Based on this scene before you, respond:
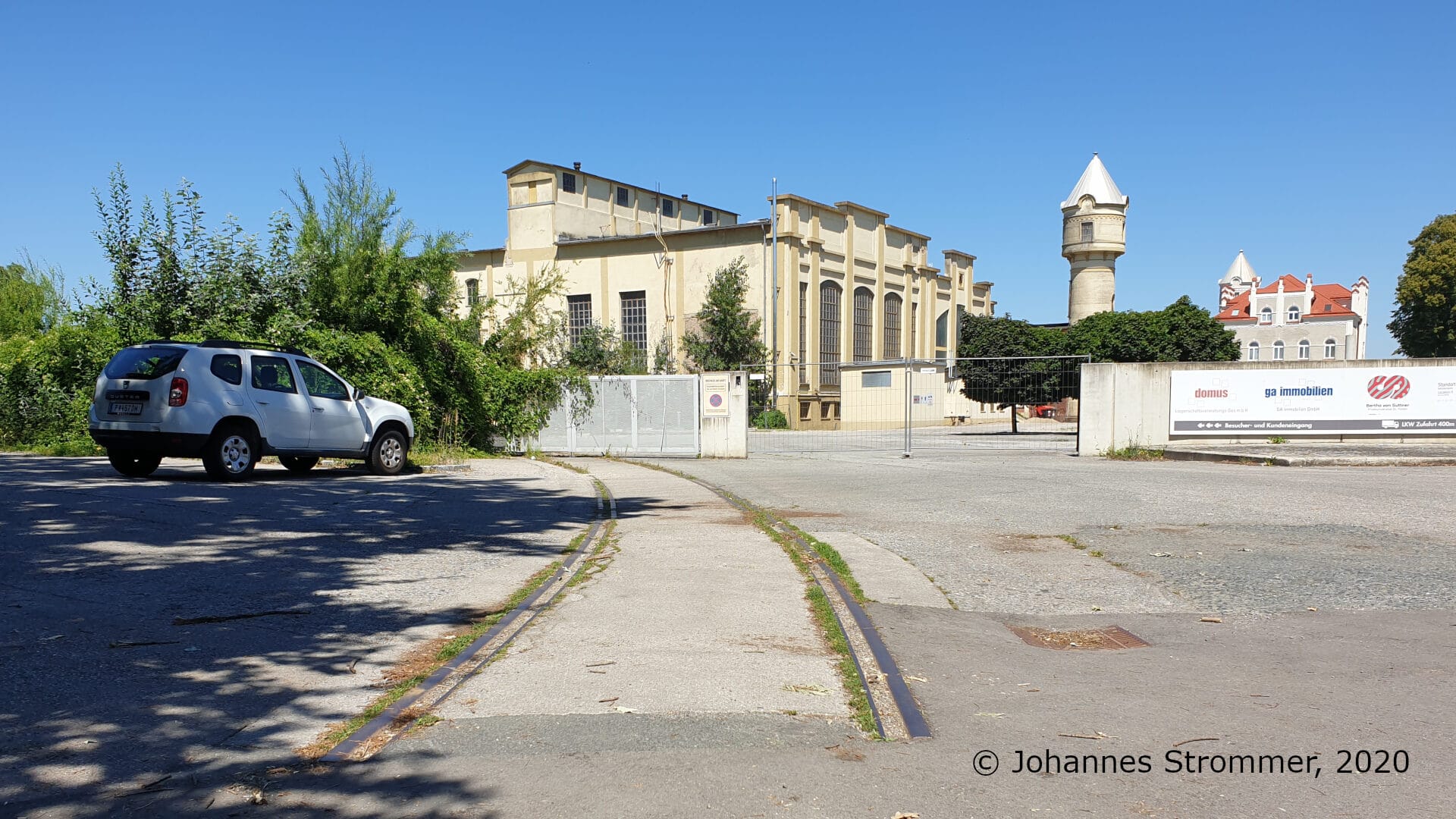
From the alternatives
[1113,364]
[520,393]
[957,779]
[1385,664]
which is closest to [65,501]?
[957,779]

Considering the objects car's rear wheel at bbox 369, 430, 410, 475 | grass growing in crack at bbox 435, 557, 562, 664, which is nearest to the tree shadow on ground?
grass growing in crack at bbox 435, 557, 562, 664

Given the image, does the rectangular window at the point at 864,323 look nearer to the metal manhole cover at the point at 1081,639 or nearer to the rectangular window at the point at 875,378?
the rectangular window at the point at 875,378

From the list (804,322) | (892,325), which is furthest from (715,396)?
(892,325)

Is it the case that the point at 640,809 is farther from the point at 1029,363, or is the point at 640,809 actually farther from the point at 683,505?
the point at 1029,363

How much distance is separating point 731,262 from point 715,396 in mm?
27932

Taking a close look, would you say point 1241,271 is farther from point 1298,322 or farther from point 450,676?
point 450,676

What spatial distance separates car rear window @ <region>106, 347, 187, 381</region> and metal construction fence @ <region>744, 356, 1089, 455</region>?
13.0 m

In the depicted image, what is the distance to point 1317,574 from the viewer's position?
25.8 feet

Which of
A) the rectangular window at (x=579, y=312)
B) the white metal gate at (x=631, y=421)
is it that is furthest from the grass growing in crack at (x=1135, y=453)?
the rectangular window at (x=579, y=312)

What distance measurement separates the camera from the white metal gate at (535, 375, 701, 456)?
2336 cm

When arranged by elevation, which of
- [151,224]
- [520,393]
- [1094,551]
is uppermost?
[151,224]

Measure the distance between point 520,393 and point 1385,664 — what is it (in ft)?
69.6

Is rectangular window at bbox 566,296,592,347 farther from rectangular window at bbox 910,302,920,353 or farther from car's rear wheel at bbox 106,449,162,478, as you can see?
car's rear wheel at bbox 106,449,162,478

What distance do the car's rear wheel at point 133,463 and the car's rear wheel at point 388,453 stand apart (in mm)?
2926
